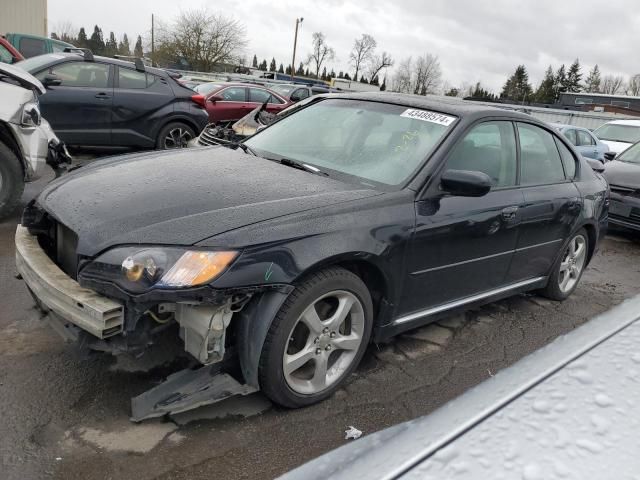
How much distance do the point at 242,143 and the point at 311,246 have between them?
1.67m

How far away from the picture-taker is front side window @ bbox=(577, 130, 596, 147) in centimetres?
1256

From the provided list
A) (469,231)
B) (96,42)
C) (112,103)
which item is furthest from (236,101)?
(96,42)

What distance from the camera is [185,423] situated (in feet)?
8.05

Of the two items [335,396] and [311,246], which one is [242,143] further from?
[335,396]

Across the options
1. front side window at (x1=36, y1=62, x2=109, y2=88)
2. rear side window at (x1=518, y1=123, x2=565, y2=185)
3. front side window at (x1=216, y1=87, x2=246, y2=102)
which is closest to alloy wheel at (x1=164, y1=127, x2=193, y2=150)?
front side window at (x1=36, y1=62, x2=109, y2=88)

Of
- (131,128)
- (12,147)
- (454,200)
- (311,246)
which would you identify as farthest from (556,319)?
(131,128)

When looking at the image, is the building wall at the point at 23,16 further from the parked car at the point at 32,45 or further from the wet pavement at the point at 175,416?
the wet pavement at the point at 175,416

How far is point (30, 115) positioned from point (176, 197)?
129 inches

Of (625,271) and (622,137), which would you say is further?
(622,137)

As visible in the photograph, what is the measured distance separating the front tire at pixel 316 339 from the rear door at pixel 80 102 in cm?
642

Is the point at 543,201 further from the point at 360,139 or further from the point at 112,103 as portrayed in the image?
the point at 112,103

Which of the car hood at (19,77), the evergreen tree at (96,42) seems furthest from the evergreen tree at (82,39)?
the car hood at (19,77)

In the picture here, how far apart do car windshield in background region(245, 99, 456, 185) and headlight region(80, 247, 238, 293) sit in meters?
1.20

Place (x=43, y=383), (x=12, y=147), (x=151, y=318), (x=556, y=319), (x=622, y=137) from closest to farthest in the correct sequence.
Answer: (x=151, y=318) → (x=43, y=383) → (x=556, y=319) → (x=12, y=147) → (x=622, y=137)
